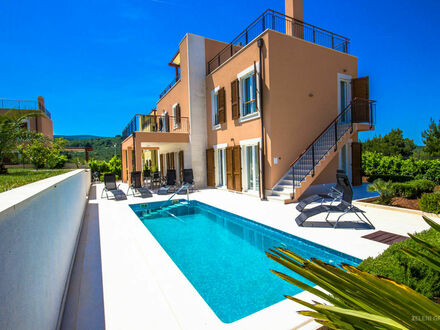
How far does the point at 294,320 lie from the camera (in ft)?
8.13

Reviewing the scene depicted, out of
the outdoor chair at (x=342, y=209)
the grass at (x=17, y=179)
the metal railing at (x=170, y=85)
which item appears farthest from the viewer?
the metal railing at (x=170, y=85)

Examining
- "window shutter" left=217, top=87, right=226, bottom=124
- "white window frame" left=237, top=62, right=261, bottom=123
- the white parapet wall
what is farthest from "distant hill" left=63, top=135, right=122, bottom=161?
the white parapet wall

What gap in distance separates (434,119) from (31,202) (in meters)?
32.1

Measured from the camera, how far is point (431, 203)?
5898mm

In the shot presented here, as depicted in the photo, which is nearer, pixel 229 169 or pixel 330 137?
pixel 330 137

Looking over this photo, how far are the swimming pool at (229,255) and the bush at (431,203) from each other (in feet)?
11.9

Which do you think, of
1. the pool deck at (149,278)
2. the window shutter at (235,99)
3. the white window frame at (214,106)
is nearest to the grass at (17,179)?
the pool deck at (149,278)

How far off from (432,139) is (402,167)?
15867 mm

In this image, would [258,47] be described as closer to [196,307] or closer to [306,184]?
[306,184]

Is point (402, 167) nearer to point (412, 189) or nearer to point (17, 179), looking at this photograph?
point (412, 189)

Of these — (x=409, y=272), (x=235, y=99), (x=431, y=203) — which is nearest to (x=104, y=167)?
(x=235, y=99)

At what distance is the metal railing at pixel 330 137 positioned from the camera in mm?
9909

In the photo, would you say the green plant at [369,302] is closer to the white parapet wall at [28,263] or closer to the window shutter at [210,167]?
the white parapet wall at [28,263]

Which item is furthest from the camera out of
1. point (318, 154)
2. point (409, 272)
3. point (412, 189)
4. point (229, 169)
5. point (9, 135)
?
point (229, 169)
